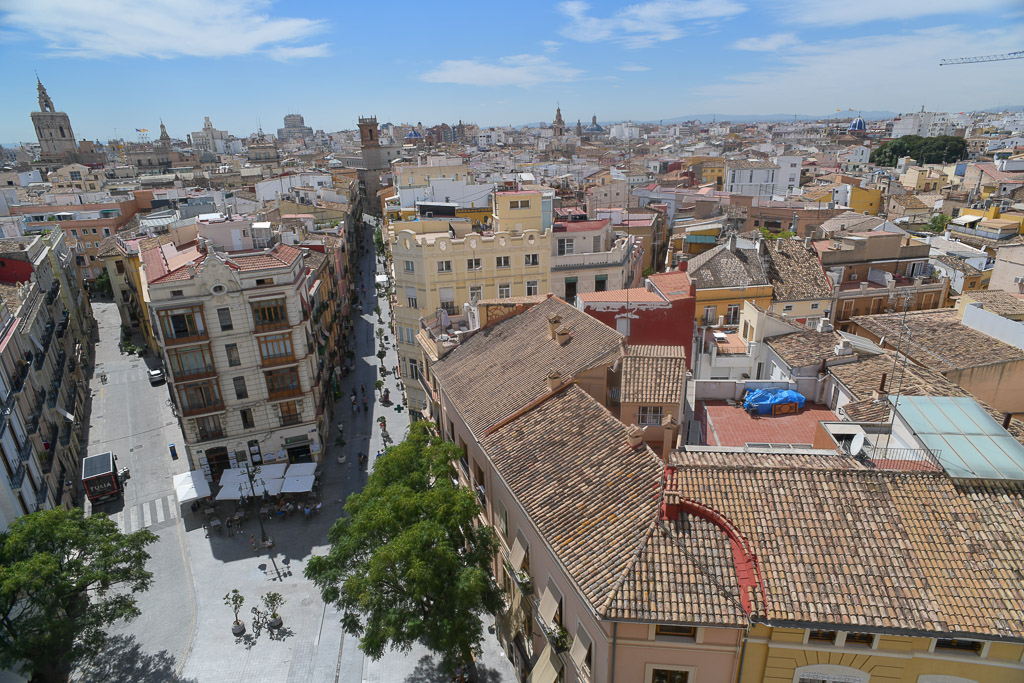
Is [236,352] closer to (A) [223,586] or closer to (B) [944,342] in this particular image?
(A) [223,586]

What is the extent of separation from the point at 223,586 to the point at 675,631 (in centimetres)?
2594

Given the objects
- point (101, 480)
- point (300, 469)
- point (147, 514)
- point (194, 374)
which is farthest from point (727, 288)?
point (101, 480)

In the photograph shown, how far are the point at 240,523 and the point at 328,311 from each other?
2405cm

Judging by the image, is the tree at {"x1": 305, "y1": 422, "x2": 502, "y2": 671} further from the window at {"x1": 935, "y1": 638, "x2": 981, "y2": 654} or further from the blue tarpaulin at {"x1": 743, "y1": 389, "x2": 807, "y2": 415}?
the blue tarpaulin at {"x1": 743, "y1": 389, "x2": 807, "y2": 415}

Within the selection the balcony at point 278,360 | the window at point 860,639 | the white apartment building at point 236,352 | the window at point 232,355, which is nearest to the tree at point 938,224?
the window at point 860,639

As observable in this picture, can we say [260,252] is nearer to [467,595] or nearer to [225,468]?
[225,468]

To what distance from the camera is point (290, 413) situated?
40125 mm

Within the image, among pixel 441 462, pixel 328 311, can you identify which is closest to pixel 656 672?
pixel 441 462

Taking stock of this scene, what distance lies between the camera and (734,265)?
4425 cm

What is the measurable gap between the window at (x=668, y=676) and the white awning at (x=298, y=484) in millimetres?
26875

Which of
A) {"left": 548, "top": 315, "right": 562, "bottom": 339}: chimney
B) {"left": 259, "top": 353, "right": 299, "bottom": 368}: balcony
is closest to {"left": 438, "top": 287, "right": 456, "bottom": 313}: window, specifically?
{"left": 259, "top": 353, "right": 299, "bottom": 368}: balcony

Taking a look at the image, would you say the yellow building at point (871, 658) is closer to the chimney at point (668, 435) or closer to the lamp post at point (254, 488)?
the chimney at point (668, 435)

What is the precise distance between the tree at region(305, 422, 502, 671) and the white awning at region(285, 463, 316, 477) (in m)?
17.1

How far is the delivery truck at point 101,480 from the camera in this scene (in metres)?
37.6
